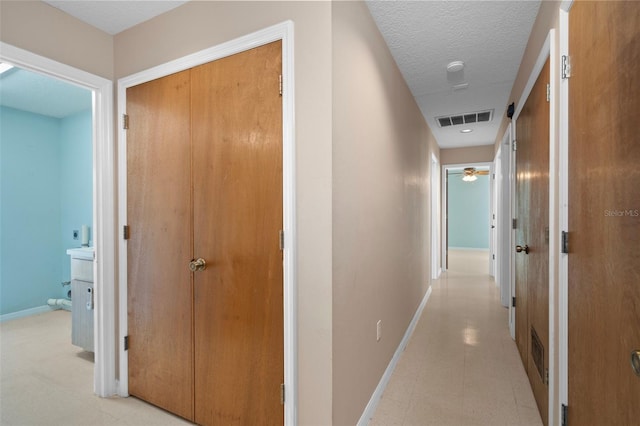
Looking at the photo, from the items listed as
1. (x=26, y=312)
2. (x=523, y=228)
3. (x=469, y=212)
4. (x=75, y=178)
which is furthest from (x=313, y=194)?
(x=469, y=212)

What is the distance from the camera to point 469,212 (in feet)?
31.7

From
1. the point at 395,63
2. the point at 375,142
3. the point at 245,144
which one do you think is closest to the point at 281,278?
the point at 245,144

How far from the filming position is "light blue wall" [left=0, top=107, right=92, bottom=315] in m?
3.47

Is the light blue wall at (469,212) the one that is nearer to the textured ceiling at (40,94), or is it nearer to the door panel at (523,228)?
the door panel at (523,228)

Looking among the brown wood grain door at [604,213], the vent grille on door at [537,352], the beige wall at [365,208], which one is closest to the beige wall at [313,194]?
the beige wall at [365,208]

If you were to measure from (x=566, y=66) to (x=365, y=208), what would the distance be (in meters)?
1.12

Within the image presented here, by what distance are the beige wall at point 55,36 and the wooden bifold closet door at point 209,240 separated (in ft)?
1.02

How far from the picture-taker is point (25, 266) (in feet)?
11.9

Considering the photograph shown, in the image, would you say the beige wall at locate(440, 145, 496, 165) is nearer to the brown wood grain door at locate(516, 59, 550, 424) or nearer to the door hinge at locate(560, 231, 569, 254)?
the brown wood grain door at locate(516, 59, 550, 424)

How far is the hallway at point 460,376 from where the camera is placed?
1.79 m

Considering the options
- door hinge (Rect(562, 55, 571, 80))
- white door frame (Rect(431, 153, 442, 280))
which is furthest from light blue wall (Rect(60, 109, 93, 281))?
white door frame (Rect(431, 153, 442, 280))

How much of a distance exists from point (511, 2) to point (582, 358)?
6.33 feet

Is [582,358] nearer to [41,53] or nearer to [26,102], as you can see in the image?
[41,53]

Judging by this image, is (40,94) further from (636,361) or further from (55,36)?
(636,361)
